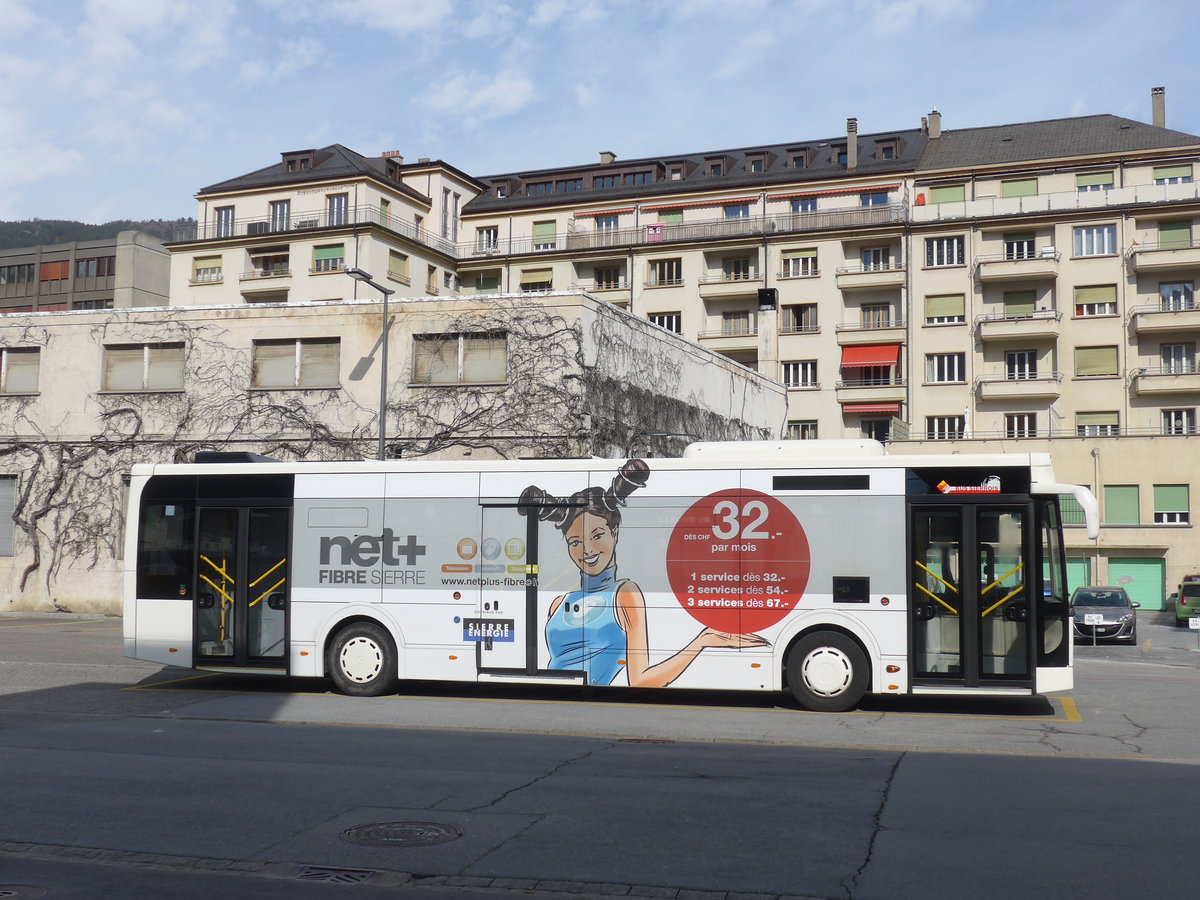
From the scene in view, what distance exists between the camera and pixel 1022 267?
55.6 m

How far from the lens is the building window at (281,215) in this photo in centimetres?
6550

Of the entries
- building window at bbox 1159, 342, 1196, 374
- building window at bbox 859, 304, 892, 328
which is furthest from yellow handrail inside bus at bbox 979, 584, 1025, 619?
building window at bbox 859, 304, 892, 328

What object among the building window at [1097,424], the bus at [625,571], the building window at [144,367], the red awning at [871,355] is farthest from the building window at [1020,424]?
the bus at [625,571]

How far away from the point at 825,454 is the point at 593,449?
45.4ft

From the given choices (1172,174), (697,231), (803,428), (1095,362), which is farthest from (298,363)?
(1172,174)

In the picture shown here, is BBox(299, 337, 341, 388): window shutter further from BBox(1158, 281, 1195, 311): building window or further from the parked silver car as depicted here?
BBox(1158, 281, 1195, 311): building window

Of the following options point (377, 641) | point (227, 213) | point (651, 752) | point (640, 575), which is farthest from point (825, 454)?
point (227, 213)

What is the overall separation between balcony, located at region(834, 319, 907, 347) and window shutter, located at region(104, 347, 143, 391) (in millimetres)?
37846

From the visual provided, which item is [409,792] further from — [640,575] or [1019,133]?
[1019,133]

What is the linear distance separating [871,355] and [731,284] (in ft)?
28.1

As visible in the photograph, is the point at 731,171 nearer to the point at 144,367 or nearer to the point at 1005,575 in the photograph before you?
the point at 144,367

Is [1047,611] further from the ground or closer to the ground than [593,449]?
closer to the ground

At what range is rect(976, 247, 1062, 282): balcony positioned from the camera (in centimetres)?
5534

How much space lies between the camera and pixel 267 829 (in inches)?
302
